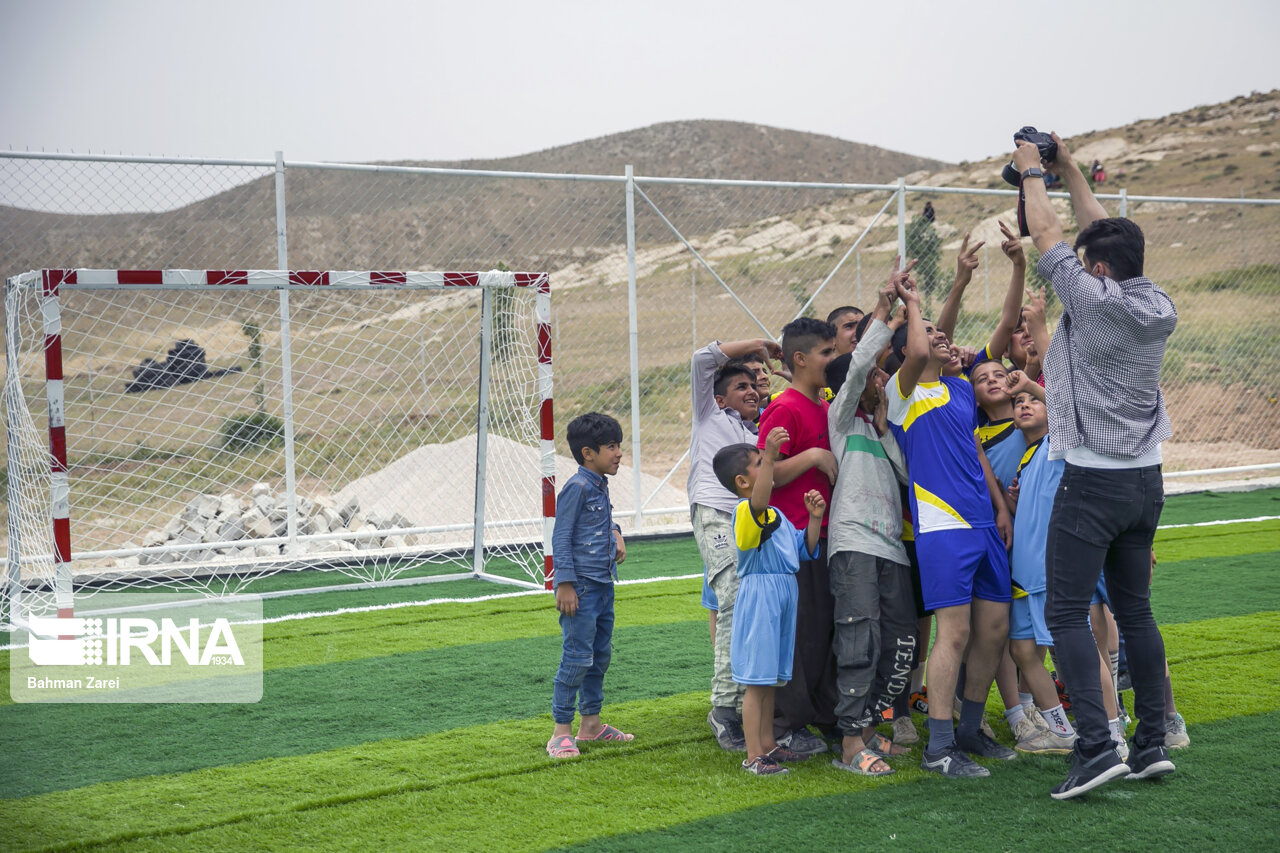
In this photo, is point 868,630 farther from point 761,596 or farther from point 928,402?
point 928,402

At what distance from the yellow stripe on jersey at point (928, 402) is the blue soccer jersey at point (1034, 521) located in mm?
530

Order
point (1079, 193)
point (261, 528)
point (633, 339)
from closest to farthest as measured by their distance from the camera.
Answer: point (1079, 193) < point (261, 528) < point (633, 339)

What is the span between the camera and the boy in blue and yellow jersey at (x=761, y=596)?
12.1 feet

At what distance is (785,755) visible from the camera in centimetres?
391

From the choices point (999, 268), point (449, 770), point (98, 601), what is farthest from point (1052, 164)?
point (999, 268)

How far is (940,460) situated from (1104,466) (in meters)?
0.56

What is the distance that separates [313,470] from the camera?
1448cm

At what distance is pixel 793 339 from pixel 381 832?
2220 mm

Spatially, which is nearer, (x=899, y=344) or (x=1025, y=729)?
(x=1025, y=729)

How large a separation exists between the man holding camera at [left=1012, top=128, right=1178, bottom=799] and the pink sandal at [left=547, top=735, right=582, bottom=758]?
5.70 feet

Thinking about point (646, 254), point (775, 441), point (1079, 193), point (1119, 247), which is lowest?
point (775, 441)

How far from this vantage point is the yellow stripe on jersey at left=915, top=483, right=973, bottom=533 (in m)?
3.73

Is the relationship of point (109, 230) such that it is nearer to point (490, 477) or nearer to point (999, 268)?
point (490, 477)

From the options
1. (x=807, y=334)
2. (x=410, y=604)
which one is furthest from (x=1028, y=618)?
(x=410, y=604)
